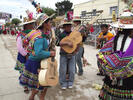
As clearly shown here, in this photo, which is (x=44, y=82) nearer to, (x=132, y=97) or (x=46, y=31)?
(x=46, y=31)

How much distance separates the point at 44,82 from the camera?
2342 millimetres

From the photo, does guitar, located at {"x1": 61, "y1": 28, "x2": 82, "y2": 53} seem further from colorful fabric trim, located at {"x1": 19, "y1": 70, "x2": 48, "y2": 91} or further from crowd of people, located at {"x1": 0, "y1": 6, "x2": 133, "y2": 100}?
colorful fabric trim, located at {"x1": 19, "y1": 70, "x2": 48, "y2": 91}

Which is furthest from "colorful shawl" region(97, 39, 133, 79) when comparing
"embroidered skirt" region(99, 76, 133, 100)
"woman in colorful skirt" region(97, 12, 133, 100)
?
"embroidered skirt" region(99, 76, 133, 100)

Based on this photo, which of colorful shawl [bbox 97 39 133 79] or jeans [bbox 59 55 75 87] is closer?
colorful shawl [bbox 97 39 133 79]

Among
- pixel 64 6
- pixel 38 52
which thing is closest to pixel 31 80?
pixel 38 52

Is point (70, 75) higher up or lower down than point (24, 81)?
lower down

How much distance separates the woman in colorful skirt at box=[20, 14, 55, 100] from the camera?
2387mm

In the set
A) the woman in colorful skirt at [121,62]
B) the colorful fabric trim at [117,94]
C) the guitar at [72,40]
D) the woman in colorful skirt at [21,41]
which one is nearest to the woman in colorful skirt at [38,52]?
the woman in colorful skirt at [21,41]

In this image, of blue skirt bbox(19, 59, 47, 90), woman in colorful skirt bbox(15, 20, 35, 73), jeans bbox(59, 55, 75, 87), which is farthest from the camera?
jeans bbox(59, 55, 75, 87)

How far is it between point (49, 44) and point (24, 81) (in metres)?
0.89

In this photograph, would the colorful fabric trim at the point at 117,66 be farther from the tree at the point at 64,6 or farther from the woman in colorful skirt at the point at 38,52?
the tree at the point at 64,6

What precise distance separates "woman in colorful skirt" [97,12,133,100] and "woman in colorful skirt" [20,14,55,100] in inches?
39.6

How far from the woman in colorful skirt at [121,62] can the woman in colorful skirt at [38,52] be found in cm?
101

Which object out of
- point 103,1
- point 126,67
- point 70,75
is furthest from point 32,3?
point 103,1
